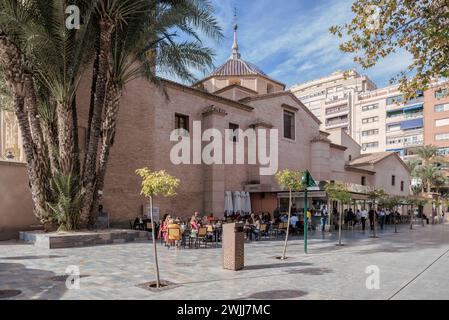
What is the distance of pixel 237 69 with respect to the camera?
3612 cm

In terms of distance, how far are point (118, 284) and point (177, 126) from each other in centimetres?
1689

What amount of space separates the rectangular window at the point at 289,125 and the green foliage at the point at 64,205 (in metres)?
20.9

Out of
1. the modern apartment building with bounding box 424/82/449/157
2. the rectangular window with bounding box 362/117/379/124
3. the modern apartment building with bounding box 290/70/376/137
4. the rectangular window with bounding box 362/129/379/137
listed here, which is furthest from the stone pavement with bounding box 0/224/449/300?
the modern apartment building with bounding box 290/70/376/137

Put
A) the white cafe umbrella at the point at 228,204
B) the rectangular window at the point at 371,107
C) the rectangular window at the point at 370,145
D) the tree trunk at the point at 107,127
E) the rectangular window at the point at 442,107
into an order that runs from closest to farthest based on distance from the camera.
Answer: the tree trunk at the point at 107,127, the white cafe umbrella at the point at 228,204, the rectangular window at the point at 442,107, the rectangular window at the point at 371,107, the rectangular window at the point at 370,145

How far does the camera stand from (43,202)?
14.8m

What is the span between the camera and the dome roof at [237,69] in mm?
35344

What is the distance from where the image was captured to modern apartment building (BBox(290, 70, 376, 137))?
81.9m

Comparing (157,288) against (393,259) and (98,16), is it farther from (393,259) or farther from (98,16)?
(98,16)

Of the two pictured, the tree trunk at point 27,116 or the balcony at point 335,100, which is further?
the balcony at point 335,100

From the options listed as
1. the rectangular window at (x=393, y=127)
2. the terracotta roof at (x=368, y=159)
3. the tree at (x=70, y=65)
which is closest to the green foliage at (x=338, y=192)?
the tree at (x=70, y=65)

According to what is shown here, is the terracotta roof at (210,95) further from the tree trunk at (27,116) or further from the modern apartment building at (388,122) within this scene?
the modern apartment building at (388,122)

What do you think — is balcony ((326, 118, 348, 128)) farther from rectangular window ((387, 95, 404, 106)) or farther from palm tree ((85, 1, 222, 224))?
palm tree ((85, 1, 222, 224))

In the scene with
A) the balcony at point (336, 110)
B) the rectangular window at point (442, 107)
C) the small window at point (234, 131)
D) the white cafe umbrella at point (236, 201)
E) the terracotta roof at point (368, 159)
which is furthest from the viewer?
the balcony at point (336, 110)
